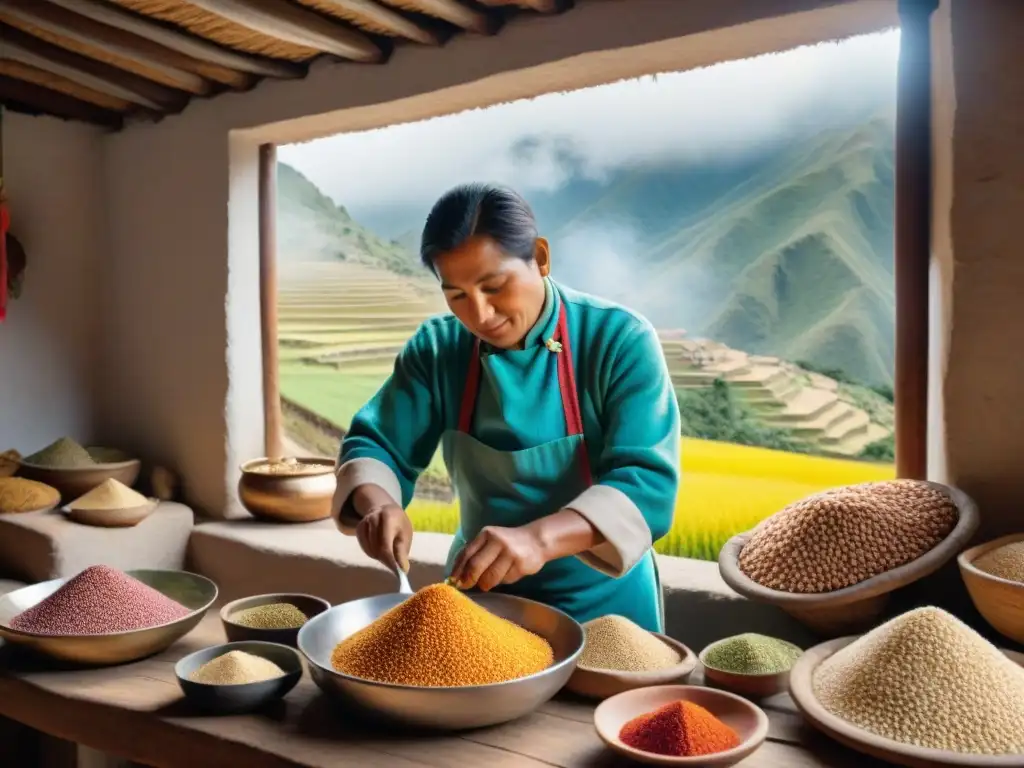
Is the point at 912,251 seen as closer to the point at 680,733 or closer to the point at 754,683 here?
the point at 754,683

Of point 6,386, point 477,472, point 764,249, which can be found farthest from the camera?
point 6,386

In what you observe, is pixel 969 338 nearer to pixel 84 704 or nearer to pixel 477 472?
pixel 477 472

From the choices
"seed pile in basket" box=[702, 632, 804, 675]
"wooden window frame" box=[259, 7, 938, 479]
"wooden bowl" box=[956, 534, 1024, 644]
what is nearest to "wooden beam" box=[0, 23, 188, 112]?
"wooden window frame" box=[259, 7, 938, 479]

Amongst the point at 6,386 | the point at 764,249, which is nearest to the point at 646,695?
the point at 764,249

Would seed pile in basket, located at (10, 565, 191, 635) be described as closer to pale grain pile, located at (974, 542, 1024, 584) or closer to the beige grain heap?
the beige grain heap

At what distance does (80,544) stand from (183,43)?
1558 mm

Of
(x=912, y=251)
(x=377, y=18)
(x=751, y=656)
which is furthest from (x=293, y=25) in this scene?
(x=751, y=656)

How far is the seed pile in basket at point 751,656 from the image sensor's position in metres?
1.42

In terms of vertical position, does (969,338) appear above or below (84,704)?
above

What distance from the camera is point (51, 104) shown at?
317cm

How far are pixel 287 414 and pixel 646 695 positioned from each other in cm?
225

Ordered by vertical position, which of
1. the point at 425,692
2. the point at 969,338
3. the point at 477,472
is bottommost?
the point at 425,692

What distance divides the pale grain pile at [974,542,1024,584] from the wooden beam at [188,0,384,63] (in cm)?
205

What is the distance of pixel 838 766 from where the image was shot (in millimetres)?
1177
